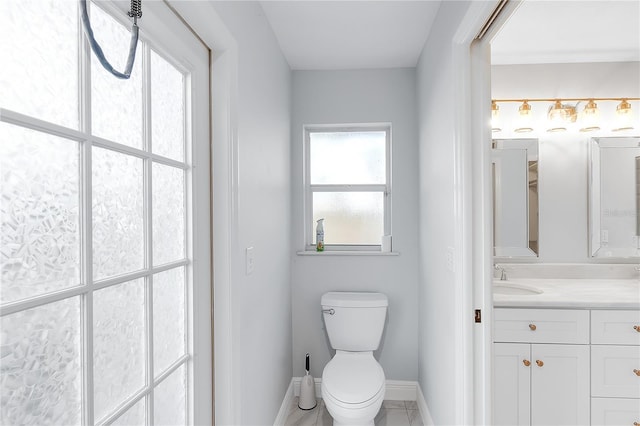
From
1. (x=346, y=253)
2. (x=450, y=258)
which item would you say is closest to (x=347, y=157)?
(x=346, y=253)

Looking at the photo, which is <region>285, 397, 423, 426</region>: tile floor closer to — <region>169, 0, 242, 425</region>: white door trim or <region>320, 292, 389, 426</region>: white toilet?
<region>320, 292, 389, 426</region>: white toilet

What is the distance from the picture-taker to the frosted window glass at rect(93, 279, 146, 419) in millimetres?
782

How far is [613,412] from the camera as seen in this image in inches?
69.9

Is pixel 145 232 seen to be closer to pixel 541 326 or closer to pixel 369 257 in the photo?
pixel 369 257

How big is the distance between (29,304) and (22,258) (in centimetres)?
8

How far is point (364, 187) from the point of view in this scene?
262cm

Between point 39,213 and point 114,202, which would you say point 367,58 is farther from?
point 39,213

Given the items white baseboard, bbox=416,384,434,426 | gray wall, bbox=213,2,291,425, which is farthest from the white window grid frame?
white baseboard, bbox=416,384,434,426

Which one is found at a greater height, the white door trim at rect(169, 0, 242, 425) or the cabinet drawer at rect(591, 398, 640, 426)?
the white door trim at rect(169, 0, 242, 425)

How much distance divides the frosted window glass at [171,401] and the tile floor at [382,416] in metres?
1.29

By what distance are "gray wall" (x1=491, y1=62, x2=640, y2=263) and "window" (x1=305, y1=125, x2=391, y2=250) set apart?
0.96 metres

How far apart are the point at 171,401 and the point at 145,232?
1.78ft

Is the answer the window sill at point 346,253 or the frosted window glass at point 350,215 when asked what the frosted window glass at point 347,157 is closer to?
→ the frosted window glass at point 350,215

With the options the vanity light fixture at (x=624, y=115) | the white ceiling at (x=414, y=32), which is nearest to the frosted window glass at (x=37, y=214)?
the white ceiling at (x=414, y=32)
